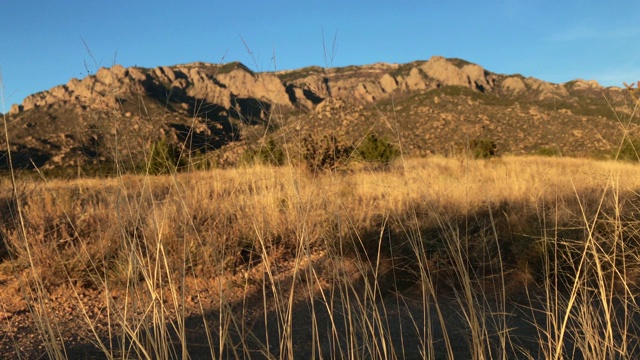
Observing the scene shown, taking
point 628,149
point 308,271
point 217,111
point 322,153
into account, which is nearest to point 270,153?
point 217,111

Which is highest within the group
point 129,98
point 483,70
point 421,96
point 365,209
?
point 483,70

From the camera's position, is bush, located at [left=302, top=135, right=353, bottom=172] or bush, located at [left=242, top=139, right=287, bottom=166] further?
bush, located at [left=302, top=135, right=353, bottom=172]

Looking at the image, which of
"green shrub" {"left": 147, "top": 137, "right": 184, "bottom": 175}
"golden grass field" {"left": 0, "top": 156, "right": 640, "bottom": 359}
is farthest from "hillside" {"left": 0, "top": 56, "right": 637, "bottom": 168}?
"golden grass field" {"left": 0, "top": 156, "right": 640, "bottom": 359}

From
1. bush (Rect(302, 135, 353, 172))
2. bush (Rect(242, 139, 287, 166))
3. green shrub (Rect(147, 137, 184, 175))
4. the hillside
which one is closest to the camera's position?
green shrub (Rect(147, 137, 184, 175))

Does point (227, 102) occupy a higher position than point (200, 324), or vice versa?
point (227, 102)

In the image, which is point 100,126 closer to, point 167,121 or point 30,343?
point 167,121

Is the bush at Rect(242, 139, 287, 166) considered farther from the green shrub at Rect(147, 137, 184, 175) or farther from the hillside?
the green shrub at Rect(147, 137, 184, 175)

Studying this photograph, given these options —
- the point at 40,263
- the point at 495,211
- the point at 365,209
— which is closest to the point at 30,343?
the point at 40,263

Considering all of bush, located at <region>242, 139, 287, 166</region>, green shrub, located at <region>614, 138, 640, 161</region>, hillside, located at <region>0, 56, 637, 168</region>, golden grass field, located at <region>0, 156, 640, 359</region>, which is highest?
hillside, located at <region>0, 56, 637, 168</region>

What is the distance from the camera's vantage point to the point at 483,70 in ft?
214

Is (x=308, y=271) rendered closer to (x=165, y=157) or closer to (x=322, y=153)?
(x=165, y=157)

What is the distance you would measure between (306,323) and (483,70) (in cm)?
6891

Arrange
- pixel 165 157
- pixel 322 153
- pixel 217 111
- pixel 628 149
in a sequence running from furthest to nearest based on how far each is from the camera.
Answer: pixel 322 153, pixel 628 149, pixel 217 111, pixel 165 157

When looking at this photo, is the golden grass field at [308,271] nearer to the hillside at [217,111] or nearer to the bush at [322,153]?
the hillside at [217,111]
